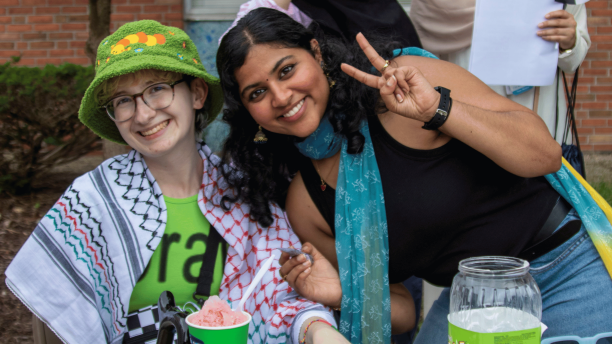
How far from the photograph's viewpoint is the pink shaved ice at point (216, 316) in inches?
53.2

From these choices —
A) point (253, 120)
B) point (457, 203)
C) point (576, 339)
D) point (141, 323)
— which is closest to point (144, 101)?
point (253, 120)

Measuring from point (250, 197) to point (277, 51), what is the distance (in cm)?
58

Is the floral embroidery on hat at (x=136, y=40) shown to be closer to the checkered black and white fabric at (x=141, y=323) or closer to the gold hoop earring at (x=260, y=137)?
the gold hoop earring at (x=260, y=137)

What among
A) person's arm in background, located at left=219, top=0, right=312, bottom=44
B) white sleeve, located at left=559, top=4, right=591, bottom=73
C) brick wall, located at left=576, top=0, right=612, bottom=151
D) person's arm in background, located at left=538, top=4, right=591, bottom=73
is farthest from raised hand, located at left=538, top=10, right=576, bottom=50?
brick wall, located at left=576, top=0, right=612, bottom=151

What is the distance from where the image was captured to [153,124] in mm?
1913

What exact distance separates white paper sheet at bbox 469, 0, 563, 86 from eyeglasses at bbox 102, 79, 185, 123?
1.16m

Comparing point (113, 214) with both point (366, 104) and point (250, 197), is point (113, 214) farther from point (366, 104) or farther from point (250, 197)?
point (366, 104)

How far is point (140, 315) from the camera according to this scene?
1923 millimetres

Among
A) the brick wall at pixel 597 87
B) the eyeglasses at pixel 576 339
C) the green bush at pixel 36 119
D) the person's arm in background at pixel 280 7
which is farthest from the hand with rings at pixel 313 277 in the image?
the brick wall at pixel 597 87

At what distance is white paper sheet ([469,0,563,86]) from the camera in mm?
2037

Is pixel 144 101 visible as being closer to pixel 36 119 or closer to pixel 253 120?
pixel 253 120

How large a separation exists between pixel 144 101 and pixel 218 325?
922 mm

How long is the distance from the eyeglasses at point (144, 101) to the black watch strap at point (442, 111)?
3.10ft

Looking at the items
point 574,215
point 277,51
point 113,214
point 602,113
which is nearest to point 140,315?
point 113,214
